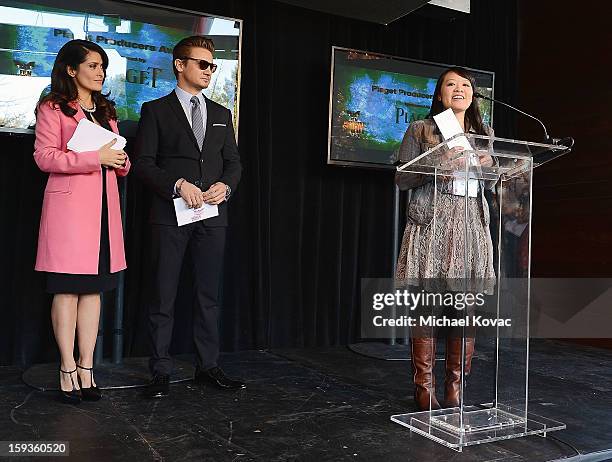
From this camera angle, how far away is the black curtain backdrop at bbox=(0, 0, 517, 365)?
155 inches

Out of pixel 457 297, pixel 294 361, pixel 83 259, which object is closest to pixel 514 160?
pixel 457 297

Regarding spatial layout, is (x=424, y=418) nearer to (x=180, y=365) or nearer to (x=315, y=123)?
(x=180, y=365)

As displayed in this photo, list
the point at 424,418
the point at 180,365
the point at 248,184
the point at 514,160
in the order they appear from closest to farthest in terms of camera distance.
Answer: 1. the point at 514,160
2. the point at 424,418
3. the point at 180,365
4. the point at 248,184

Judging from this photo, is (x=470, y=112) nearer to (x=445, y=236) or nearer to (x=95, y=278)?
(x=445, y=236)

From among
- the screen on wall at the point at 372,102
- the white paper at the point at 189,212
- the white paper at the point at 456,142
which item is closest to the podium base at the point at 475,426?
the white paper at the point at 456,142

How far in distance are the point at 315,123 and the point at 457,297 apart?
2.23m

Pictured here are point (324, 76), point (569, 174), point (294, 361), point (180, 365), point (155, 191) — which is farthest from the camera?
point (569, 174)

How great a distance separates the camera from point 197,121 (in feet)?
9.61

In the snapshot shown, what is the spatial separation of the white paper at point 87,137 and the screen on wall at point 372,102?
167cm

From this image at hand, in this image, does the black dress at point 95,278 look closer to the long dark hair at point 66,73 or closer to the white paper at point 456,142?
the long dark hair at point 66,73

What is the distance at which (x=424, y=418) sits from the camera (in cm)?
238

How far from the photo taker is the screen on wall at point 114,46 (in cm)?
309

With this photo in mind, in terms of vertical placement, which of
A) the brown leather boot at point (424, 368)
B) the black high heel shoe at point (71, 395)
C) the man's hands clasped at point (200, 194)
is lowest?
the black high heel shoe at point (71, 395)

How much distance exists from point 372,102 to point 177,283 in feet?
6.22
